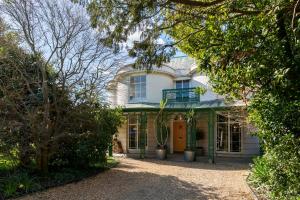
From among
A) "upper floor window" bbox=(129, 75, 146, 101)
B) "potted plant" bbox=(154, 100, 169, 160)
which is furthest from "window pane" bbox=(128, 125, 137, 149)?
"upper floor window" bbox=(129, 75, 146, 101)

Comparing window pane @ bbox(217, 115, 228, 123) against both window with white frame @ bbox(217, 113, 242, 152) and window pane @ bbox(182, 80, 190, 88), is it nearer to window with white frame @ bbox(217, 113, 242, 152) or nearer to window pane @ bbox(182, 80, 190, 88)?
window with white frame @ bbox(217, 113, 242, 152)

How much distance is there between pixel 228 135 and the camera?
19359mm

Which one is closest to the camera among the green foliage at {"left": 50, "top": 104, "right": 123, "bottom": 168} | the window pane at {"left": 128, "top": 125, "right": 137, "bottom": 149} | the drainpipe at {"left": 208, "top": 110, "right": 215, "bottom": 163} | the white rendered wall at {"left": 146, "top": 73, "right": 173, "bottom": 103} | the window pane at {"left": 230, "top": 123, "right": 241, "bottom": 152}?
the green foliage at {"left": 50, "top": 104, "right": 123, "bottom": 168}

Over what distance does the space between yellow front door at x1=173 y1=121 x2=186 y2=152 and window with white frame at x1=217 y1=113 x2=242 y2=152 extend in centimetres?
338

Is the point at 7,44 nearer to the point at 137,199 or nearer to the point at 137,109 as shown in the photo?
the point at 137,199

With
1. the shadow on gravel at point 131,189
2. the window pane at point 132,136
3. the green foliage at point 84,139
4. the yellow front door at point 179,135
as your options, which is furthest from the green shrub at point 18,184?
Result: the yellow front door at point 179,135

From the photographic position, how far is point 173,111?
1931cm

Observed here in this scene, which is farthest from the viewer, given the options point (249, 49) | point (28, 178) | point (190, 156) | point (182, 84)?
point (182, 84)

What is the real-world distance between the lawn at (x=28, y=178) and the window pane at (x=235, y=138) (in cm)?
959

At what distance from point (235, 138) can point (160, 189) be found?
34.7ft

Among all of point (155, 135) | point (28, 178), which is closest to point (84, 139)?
point (28, 178)

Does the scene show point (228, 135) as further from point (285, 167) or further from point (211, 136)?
point (285, 167)

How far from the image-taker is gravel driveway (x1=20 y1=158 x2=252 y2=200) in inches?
361

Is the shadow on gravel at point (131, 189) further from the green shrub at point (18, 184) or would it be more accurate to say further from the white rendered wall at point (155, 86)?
the white rendered wall at point (155, 86)
